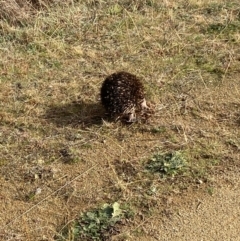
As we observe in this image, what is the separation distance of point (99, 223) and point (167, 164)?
0.79 metres

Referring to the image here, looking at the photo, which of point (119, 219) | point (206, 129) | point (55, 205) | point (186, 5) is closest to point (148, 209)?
point (119, 219)

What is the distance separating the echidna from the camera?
14.8 ft

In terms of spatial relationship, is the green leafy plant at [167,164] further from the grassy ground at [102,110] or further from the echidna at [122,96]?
the echidna at [122,96]

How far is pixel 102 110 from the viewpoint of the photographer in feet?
16.0

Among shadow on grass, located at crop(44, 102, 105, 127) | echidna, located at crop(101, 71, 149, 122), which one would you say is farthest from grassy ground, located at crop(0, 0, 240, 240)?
echidna, located at crop(101, 71, 149, 122)

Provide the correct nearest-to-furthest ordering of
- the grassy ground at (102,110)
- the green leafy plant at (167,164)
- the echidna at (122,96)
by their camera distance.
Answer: the grassy ground at (102,110) → the green leafy plant at (167,164) → the echidna at (122,96)

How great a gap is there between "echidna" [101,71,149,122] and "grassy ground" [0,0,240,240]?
16 cm

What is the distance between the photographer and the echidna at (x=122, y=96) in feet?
14.8

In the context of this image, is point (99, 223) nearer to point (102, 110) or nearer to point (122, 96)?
point (122, 96)

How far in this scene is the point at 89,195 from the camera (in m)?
4.06

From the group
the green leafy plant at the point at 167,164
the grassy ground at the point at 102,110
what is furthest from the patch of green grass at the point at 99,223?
the green leafy plant at the point at 167,164

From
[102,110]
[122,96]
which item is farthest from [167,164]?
[102,110]

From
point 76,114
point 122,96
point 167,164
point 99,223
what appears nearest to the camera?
point 99,223

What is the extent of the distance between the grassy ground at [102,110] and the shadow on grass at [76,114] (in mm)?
11
